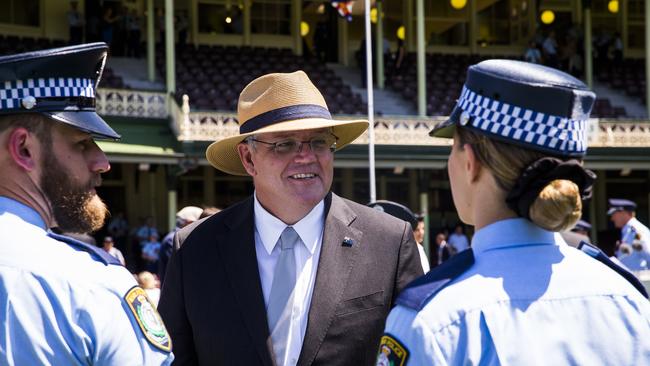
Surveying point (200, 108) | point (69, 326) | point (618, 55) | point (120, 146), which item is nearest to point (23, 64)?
point (69, 326)

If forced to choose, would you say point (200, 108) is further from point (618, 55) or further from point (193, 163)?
point (618, 55)

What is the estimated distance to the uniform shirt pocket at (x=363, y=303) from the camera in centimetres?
379

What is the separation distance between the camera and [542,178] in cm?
240

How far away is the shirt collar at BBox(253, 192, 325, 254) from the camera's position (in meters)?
3.93

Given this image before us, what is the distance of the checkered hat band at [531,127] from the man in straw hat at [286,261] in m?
1.45

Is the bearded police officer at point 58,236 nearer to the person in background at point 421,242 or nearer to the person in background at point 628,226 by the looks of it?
the person in background at point 421,242

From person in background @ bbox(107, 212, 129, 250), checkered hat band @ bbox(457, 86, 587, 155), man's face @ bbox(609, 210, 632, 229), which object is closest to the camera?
checkered hat band @ bbox(457, 86, 587, 155)

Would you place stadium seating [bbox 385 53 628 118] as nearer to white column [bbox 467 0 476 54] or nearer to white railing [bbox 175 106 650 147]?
white column [bbox 467 0 476 54]

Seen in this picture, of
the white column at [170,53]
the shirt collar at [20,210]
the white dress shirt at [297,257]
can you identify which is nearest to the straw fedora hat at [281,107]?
the white dress shirt at [297,257]

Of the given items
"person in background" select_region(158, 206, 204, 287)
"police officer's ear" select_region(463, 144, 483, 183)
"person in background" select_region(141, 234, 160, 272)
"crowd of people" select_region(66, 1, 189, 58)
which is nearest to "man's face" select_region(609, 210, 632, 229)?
"person in background" select_region(158, 206, 204, 287)

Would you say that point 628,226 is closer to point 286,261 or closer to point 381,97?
point 286,261

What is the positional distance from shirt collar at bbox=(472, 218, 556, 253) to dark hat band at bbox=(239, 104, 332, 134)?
5.32ft

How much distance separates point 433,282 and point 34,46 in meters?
25.4

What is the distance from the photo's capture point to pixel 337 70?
100 ft
